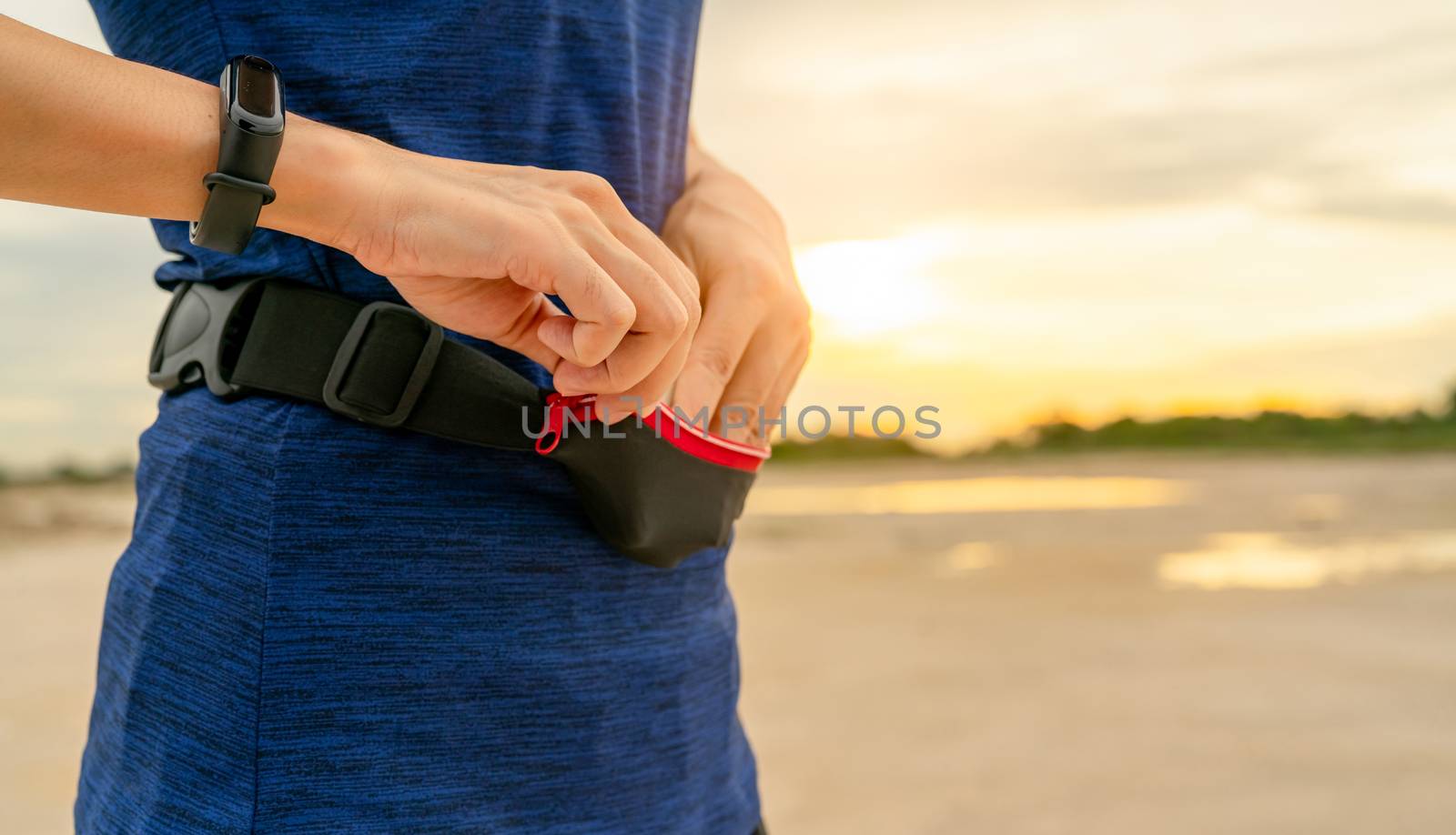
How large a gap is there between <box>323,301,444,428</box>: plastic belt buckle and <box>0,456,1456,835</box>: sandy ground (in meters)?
2.06

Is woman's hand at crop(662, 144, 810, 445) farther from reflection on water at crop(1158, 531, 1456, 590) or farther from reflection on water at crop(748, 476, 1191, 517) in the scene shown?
reflection on water at crop(748, 476, 1191, 517)

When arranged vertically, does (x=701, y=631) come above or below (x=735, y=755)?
above

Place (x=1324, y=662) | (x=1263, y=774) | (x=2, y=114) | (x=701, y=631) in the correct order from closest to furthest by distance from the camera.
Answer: (x=2, y=114), (x=701, y=631), (x=1263, y=774), (x=1324, y=662)

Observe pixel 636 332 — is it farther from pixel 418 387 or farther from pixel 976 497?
pixel 976 497

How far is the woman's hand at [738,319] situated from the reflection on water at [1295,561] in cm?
450

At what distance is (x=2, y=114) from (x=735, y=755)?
0.72 metres

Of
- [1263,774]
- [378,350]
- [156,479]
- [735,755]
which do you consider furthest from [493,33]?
[1263,774]

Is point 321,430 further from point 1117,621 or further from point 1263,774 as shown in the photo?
point 1117,621

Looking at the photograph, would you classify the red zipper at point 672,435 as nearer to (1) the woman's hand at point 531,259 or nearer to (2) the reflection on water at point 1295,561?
(1) the woman's hand at point 531,259

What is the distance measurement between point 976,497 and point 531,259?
8135mm

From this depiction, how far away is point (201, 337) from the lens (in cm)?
74

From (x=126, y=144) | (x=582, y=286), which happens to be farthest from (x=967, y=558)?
(x=126, y=144)

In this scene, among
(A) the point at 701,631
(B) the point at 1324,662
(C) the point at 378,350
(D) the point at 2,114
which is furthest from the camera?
(B) the point at 1324,662

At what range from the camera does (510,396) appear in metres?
0.71
